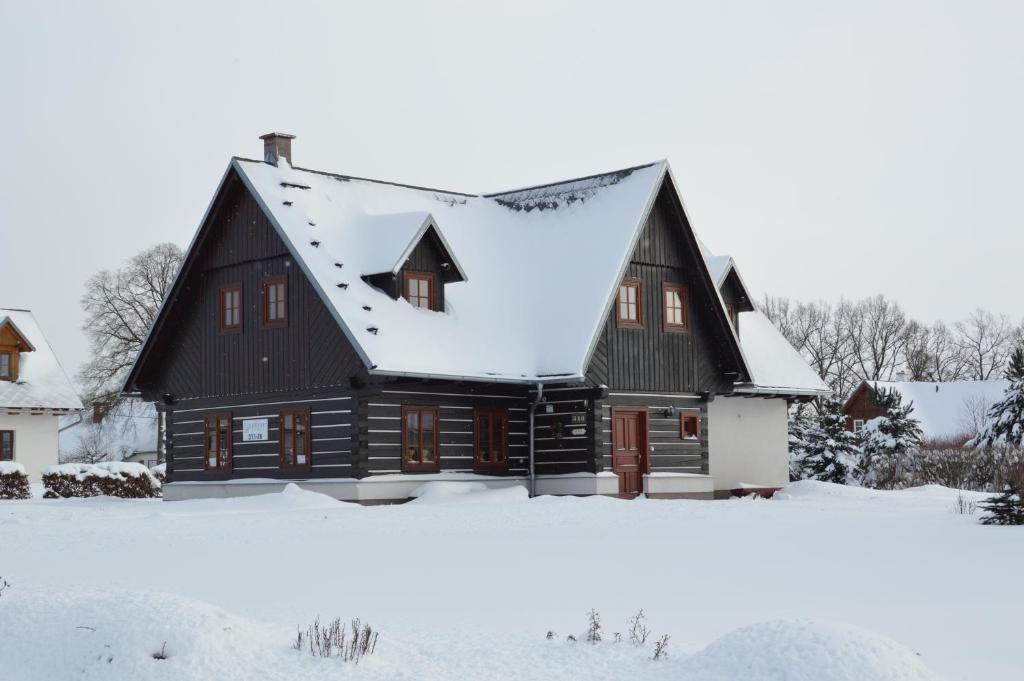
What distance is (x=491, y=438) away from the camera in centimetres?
3222

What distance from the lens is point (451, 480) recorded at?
102 ft

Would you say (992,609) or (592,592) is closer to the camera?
(992,609)

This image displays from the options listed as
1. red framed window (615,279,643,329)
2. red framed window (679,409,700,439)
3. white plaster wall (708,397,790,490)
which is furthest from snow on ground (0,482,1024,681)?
white plaster wall (708,397,790,490)

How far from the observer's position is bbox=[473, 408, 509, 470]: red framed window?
31875 mm

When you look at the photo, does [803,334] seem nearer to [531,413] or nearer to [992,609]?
[531,413]

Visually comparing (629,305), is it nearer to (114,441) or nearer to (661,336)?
(661,336)

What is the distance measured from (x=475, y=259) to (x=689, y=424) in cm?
685

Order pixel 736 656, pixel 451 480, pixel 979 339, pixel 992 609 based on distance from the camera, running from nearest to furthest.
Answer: pixel 736 656 → pixel 992 609 → pixel 451 480 → pixel 979 339

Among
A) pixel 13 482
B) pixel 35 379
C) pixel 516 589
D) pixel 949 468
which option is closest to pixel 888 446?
pixel 949 468

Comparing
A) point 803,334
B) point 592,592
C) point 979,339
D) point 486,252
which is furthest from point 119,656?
point 979,339

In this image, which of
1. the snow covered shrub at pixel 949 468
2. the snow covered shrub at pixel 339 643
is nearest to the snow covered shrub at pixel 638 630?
the snow covered shrub at pixel 339 643

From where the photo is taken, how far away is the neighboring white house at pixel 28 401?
49.3 meters

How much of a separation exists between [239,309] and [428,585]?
1858 cm

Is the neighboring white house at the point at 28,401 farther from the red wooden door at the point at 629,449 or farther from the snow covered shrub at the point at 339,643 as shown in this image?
the snow covered shrub at the point at 339,643
